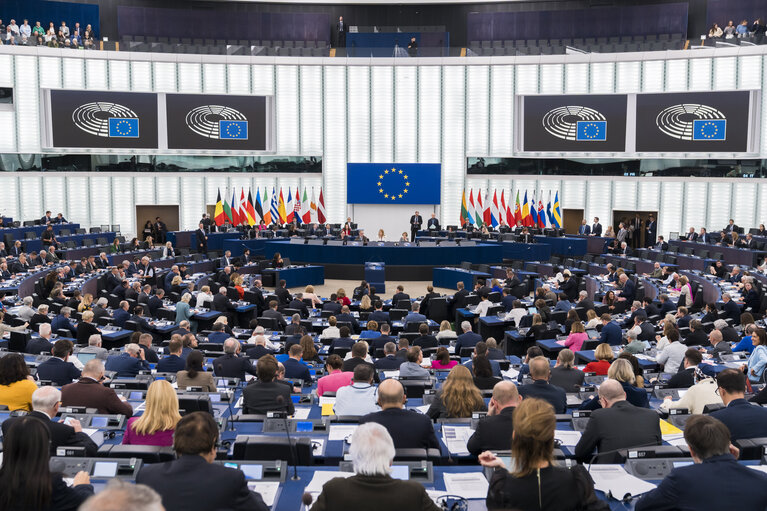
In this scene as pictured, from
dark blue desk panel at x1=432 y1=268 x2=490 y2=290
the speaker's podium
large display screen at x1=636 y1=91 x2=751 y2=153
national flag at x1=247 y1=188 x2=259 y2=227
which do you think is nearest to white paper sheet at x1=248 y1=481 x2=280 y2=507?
dark blue desk panel at x1=432 y1=268 x2=490 y2=290

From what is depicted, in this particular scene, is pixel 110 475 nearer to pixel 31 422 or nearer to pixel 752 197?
pixel 31 422

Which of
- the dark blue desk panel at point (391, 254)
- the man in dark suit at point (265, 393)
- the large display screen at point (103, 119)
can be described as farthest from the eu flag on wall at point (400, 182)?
the man in dark suit at point (265, 393)

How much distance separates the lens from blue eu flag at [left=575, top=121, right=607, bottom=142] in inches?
1270

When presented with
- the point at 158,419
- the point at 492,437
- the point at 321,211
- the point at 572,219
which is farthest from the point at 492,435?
the point at 572,219

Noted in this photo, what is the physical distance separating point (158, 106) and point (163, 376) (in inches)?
1050

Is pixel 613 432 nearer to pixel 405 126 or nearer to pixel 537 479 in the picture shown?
pixel 537 479

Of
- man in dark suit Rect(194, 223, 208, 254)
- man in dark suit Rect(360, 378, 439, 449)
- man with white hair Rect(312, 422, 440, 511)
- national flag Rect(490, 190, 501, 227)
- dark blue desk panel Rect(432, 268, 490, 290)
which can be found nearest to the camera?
man with white hair Rect(312, 422, 440, 511)

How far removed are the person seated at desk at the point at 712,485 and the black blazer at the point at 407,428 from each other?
6.15ft

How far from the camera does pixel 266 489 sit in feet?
16.2

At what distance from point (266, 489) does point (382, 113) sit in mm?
31474

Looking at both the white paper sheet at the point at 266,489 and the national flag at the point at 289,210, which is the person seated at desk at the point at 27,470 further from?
the national flag at the point at 289,210

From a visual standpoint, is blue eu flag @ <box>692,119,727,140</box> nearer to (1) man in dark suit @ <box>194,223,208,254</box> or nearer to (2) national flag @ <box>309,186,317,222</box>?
(2) national flag @ <box>309,186,317,222</box>

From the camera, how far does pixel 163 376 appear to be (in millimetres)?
9133

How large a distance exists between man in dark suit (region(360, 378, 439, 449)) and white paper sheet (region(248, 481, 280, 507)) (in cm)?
107
